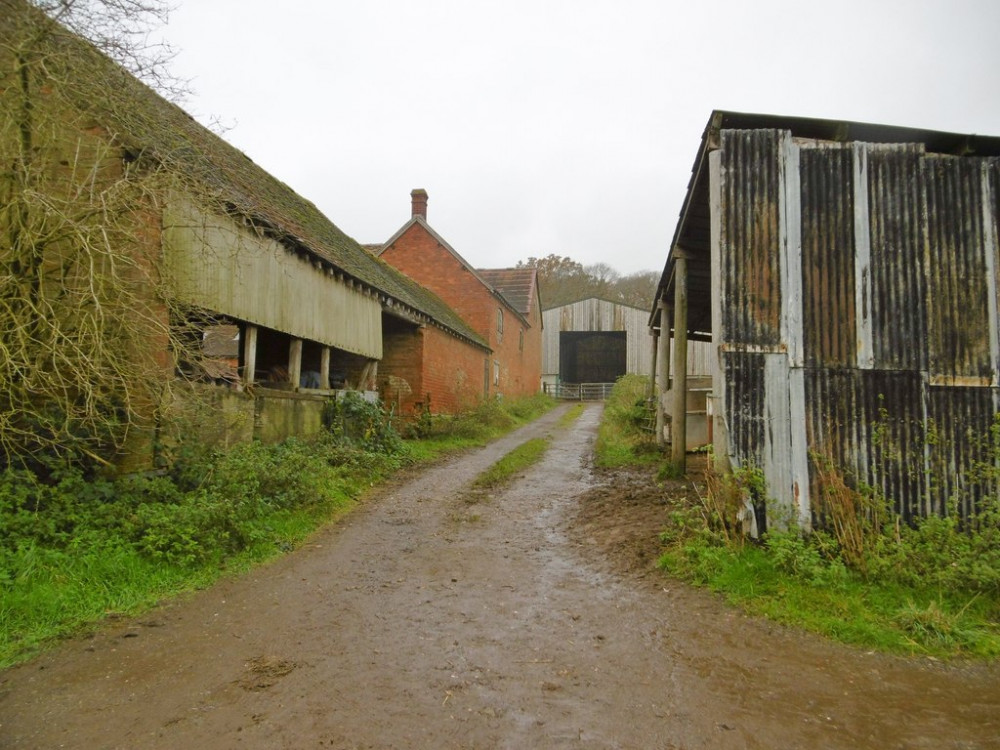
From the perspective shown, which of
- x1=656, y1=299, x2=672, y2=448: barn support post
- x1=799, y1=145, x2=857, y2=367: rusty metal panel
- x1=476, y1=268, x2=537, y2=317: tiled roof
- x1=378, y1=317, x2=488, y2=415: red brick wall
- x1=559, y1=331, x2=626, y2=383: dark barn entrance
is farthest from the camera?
x1=559, y1=331, x2=626, y2=383: dark barn entrance

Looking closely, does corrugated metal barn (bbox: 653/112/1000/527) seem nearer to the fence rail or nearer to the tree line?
the fence rail

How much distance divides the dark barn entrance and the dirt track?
29.5m

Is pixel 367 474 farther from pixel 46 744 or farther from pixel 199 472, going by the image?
pixel 46 744

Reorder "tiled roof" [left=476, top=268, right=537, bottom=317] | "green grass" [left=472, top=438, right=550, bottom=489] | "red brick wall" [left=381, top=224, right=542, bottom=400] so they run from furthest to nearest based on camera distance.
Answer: "tiled roof" [left=476, top=268, right=537, bottom=317] < "red brick wall" [left=381, top=224, right=542, bottom=400] < "green grass" [left=472, top=438, right=550, bottom=489]

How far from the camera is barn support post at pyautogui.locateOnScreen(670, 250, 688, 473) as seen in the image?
9672mm

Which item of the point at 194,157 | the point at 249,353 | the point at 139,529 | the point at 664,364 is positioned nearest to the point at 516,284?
the point at 664,364

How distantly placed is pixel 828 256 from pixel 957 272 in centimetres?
125

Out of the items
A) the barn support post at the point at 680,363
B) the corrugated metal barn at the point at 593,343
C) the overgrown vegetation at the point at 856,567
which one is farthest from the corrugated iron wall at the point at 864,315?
the corrugated metal barn at the point at 593,343

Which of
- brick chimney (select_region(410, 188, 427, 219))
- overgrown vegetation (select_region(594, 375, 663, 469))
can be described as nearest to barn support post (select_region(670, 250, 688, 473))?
overgrown vegetation (select_region(594, 375, 663, 469))

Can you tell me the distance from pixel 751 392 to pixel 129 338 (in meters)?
6.22

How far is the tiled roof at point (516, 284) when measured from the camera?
111 feet

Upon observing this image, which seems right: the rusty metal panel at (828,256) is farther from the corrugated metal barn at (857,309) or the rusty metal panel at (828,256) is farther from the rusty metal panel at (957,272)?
the rusty metal panel at (957,272)

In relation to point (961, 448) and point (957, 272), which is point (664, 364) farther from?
point (961, 448)

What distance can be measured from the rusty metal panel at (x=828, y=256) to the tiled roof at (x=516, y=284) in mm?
27007
